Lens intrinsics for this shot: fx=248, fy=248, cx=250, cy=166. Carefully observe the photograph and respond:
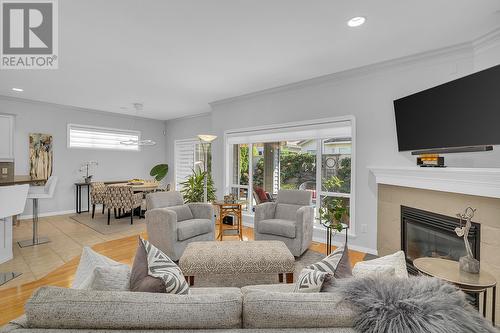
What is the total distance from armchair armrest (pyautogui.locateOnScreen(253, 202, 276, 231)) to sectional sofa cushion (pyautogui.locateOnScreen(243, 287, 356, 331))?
2.57 meters

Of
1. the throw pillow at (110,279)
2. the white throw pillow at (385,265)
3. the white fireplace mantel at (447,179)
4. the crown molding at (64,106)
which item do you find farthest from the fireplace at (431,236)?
the crown molding at (64,106)

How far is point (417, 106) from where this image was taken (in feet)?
8.64

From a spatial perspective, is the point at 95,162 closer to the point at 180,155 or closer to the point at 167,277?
the point at 180,155

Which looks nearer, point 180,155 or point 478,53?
point 478,53

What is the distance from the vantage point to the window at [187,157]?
679 centimetres

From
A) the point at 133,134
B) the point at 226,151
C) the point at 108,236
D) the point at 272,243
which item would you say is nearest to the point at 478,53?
the point at 272,243

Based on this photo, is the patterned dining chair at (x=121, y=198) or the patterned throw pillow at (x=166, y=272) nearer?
the patterned throw pillow at (x=166, y=272)

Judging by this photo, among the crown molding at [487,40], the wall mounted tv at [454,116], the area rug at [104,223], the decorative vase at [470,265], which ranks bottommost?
the area rug at [104,223]

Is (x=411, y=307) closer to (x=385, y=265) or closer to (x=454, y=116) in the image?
(x=385, y=265)

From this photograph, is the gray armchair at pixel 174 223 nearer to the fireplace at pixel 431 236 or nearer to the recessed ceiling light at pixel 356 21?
the fireplace at pixel 431 236

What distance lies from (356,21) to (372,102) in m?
1.34

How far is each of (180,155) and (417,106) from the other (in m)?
6.02

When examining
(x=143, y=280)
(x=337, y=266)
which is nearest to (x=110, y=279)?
(x=143, y=280)

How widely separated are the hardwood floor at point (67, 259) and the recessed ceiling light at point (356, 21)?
2632 millimetres
